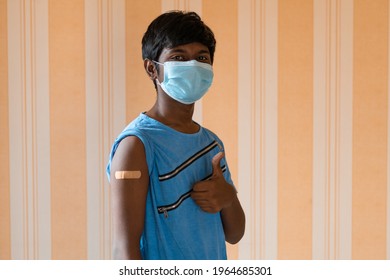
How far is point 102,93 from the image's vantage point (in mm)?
1865

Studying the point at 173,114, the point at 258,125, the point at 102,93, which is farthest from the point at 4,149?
the point at 173,114

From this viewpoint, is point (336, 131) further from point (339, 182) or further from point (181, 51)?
point (181, 51)

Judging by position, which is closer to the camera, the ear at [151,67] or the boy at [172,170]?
the boy at [172,170]

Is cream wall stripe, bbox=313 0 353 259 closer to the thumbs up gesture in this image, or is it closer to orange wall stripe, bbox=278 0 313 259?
orange wall stripe, bbox=278 0 313 259

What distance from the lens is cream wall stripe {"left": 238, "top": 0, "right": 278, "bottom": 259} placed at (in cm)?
189

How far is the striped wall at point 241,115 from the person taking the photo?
1.86 metres

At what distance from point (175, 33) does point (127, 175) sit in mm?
306

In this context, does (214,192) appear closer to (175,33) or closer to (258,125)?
(175,33)

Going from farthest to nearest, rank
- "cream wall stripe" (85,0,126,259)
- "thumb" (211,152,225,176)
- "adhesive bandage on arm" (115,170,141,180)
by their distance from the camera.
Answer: "cream wall stripe" (85,0,126,259), "thumb" (211,152,225,176), "adhesive bandage on arm" (115,170,141,180)

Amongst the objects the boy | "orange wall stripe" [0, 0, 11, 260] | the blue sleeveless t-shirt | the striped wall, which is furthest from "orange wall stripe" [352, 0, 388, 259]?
"orange wall stripe" [0, 0, 11, 260]

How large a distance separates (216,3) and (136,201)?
123 centimetres

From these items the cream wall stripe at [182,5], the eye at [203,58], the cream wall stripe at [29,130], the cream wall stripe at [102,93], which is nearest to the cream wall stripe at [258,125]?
the cream wall stripe at [182,5]

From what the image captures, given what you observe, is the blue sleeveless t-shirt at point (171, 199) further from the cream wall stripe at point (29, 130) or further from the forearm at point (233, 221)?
the cream wall stripe at point (29, 130)
